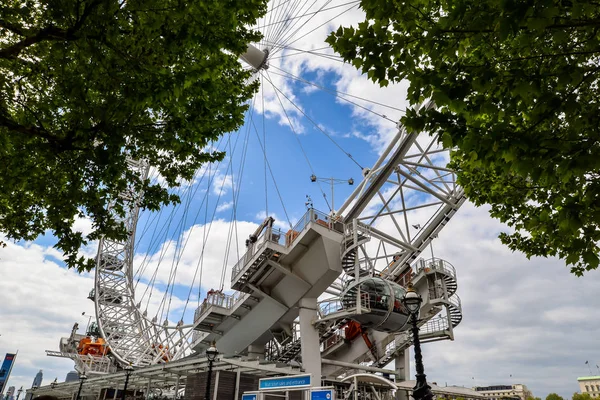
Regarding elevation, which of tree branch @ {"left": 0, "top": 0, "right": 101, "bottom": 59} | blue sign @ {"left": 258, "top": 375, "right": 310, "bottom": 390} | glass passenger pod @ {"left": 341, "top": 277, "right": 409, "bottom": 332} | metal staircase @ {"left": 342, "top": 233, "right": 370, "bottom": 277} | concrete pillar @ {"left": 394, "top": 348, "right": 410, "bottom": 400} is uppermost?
metal staircase @ {"left": 342, "top": 233, "right": 370, "bottom": 277}

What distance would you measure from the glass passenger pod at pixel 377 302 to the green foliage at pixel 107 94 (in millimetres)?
13260

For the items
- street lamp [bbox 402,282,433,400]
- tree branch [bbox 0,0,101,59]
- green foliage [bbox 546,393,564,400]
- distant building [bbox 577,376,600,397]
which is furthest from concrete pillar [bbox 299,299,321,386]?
distant building [bbox 577,376,600,397]

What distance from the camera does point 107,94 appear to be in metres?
8.34

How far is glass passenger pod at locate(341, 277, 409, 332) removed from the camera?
70.9 ft

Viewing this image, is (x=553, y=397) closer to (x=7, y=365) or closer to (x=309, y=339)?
(x=309, y=339)

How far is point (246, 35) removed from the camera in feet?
34.4

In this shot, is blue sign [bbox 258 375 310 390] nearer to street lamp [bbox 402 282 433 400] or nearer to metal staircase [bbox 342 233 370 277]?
street lamp [bbox 402 282 433 400]

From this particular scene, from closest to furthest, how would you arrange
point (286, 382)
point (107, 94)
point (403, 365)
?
1. point (107, 94)
2. point (286, 382)
3. point (403, 365)

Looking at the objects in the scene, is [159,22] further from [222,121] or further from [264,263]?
[264,263]

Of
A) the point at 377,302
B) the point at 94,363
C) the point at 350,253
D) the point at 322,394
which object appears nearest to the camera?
the point at 322,394

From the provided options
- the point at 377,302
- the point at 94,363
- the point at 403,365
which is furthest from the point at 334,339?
the point at 94,363

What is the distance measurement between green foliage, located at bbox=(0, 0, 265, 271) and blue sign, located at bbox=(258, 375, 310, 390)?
881 cm

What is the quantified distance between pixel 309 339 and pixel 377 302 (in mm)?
5082

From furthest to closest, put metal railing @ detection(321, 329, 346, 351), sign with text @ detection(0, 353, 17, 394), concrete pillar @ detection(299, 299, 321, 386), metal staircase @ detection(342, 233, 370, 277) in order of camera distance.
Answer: sign with text @ detection(0, 353, 17, 394) < metal railing @ detection(321, 329, 346, 351) < metal staircase @ detection(342, 233, 370, 277) < concrete pillar @ detection(299, 299, 321, 386)
